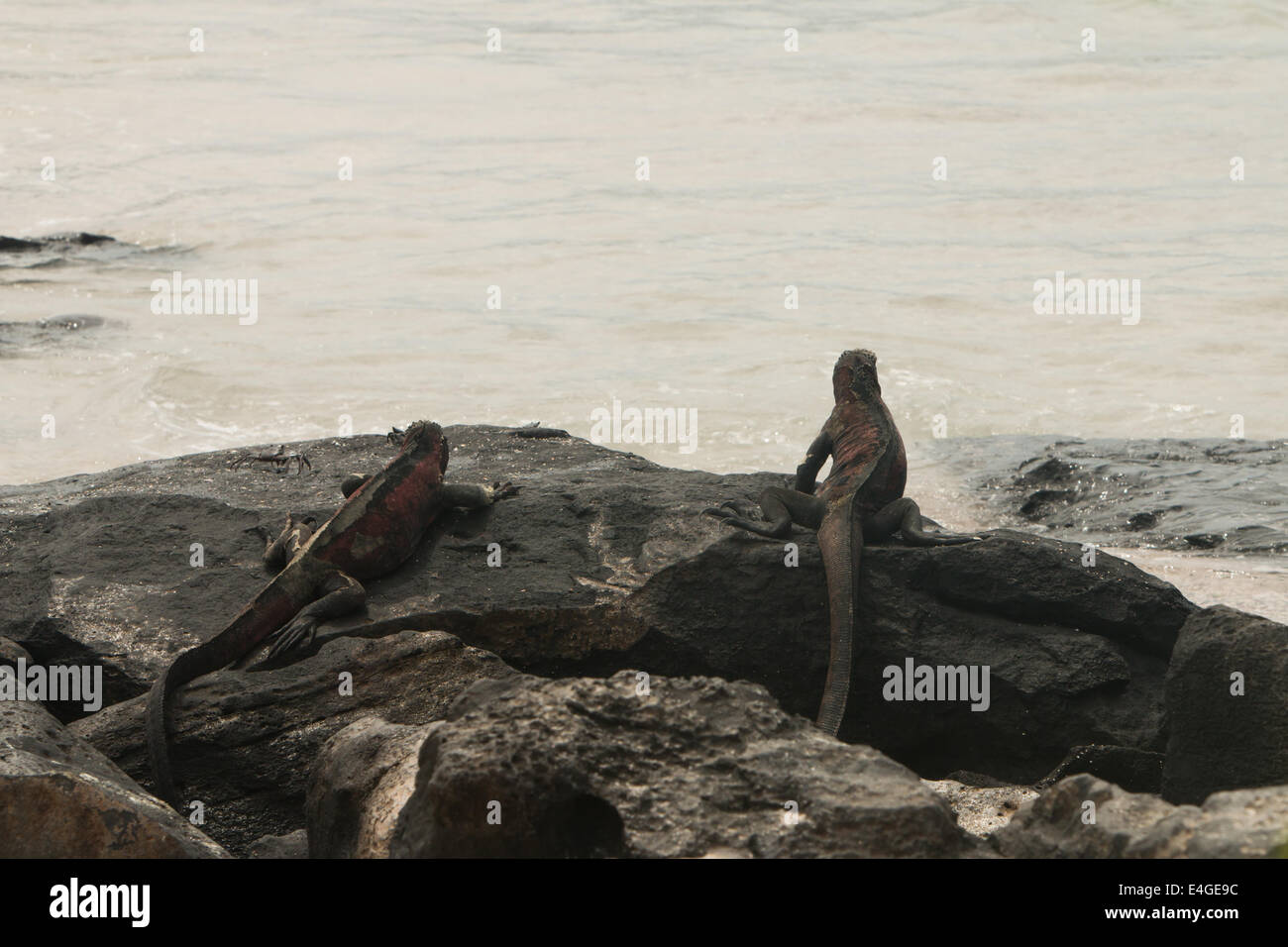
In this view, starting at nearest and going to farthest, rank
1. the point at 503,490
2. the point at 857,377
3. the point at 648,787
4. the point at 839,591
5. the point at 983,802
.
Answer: the point at 648,787 → the point at 983,802 → the point at 839,591 → the point at 503,490 → the point at 857,377

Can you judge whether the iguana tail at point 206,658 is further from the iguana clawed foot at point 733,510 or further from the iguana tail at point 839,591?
the iguana tail at point 839,591

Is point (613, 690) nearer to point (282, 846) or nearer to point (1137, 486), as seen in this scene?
point (282, 846)

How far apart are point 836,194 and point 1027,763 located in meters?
16.9

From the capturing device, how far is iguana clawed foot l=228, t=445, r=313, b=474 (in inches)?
299

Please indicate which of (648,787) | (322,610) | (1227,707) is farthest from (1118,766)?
(322,610)

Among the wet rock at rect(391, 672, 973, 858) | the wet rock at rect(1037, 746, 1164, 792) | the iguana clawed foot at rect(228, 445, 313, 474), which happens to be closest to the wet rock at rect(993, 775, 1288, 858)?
the wet rock at rect(391, 672, 973, 858)

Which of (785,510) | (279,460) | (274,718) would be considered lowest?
(274,718)

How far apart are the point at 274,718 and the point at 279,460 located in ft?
9.69

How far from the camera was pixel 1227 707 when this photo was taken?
4312 mm

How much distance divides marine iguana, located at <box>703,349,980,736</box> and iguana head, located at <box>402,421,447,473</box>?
128 centimetres

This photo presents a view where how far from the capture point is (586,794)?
10.5 ft

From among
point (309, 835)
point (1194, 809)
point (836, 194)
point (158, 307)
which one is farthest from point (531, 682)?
point (836, 194)

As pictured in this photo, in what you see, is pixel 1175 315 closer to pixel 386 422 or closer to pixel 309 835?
pixel 386 422

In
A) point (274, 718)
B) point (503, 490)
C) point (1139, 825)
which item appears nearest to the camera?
point (1139, 825)
